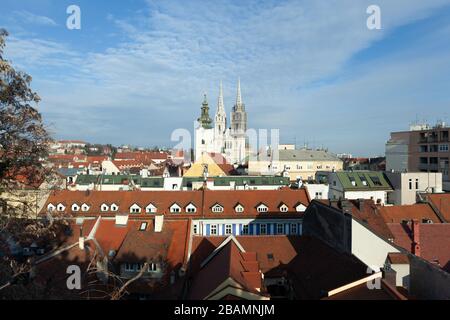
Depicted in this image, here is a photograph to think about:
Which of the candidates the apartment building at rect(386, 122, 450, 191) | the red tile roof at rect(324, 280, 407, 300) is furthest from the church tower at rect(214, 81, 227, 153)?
the red tile roof at rect(324, 280, 407, 300)

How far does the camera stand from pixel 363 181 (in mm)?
47344

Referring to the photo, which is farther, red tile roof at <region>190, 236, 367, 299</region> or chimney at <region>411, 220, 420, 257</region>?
chimney at <region>411, 220, 420, 257</region>

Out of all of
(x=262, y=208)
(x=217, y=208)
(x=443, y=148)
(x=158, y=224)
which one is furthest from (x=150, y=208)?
(x=443, y=148)

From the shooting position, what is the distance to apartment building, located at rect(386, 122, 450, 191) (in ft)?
192

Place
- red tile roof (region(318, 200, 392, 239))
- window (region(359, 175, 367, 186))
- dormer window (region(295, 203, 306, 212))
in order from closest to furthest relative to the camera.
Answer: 1. red tile roof (region(318, 200, 392, 239))
2. dormer window (region(295, 203, 306, 212))
3. window (region(359, 175, 367, 186))

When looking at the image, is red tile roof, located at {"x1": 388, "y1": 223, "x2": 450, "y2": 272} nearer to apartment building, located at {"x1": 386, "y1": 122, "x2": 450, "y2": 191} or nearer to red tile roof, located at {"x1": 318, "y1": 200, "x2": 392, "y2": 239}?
red tile roof, located at {"x1": 318, "y1": 200, "x2": 392, "y2": 239}

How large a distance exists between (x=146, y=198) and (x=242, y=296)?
23784mm

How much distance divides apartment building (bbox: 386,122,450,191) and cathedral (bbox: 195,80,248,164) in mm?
45973

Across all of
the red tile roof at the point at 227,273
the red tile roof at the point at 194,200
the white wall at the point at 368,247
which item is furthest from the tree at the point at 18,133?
the red tile roof at the point at 194,200

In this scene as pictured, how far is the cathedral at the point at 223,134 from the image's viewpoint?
108m

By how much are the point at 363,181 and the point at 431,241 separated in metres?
24.9

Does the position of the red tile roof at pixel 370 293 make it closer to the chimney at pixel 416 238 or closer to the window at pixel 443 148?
the chimney at pixel 416 238

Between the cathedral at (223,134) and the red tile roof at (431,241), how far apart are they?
8215cm
